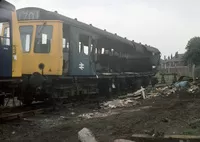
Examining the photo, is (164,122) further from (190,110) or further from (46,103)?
(46,103)

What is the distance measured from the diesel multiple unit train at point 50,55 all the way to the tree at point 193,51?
27862 mm

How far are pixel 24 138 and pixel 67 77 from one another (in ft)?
18.4

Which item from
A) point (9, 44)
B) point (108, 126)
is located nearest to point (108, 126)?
point (108, 126)

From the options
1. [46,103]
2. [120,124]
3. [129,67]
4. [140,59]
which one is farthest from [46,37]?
[140,59]

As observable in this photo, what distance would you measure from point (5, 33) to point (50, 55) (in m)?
2.60

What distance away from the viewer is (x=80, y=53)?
557 inches

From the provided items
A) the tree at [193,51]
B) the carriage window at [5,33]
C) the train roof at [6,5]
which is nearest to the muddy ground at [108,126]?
the carriage window at [5,33]

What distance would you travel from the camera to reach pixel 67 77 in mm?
13125

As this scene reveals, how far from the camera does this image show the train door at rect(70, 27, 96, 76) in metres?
13.5

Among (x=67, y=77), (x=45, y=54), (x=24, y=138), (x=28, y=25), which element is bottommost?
(x=24, y=138)

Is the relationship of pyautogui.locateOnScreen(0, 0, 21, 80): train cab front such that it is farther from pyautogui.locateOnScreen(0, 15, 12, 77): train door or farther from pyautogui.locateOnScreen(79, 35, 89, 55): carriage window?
pyautogui.locateOnScreen(79, 35, 89, 55): carriage window

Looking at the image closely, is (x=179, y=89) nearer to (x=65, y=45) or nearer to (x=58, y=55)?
(x=65, y=45)

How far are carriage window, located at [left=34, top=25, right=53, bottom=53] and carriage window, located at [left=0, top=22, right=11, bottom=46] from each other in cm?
251

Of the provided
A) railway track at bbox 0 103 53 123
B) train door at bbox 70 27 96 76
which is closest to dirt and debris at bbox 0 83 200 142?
railway track at bbox 0 103 53 123
